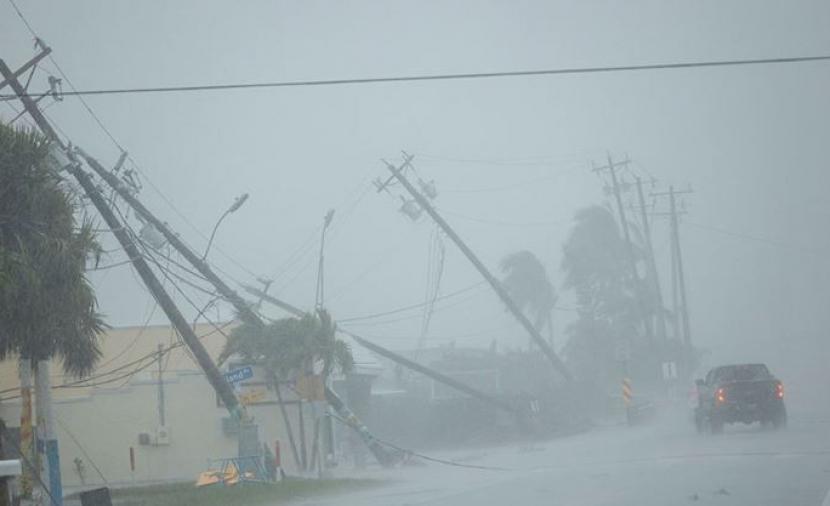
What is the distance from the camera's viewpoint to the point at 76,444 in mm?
39094

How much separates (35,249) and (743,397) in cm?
2393

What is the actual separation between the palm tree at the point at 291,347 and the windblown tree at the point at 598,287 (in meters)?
39.9

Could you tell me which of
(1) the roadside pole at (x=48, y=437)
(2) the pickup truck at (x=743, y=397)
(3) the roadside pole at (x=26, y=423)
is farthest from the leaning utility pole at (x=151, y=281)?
(2) the pickup truck at (x=743, y=397)

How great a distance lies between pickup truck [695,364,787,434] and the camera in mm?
36344

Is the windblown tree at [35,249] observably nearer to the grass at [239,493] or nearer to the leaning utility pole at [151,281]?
the grass at [239,493]

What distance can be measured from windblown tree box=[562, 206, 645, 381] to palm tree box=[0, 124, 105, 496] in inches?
2208

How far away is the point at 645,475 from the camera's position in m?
24.7

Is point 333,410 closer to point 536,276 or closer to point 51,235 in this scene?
point 51,235

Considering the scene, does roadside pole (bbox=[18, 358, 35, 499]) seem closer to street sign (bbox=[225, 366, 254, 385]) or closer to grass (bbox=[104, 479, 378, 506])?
grass (bbox=[104, 479, 378, 506])

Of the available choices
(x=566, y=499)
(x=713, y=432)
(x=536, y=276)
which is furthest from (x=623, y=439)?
(x=536, y=276)

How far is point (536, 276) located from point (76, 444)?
189 ft

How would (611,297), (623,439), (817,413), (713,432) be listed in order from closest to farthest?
(713,432)
(623,439)
(817,413)
(611,297)

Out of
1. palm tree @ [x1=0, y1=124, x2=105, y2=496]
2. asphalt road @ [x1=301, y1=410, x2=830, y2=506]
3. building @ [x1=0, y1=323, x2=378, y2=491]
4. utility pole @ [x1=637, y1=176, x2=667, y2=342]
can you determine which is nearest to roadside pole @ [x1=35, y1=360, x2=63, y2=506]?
palm tree @ [x1=0, y1=124, x2=105, y2=496]

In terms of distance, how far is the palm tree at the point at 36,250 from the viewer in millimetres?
18906
